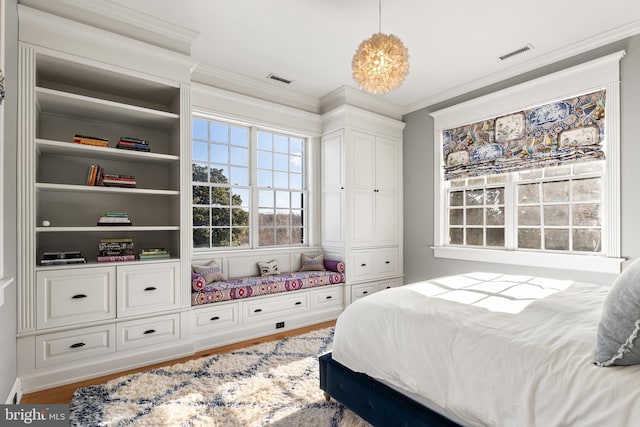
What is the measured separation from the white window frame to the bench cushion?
5.39 feet

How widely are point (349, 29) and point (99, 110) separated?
2.27 m

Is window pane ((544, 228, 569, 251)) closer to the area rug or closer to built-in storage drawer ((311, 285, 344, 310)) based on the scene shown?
built-in storage drawer ((311, 285, 344, 310))

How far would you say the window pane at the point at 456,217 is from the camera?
13.8 ft

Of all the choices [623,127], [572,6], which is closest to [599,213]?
[623,127]

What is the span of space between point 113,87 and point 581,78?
437 centimetres

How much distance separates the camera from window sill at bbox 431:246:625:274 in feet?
9.74

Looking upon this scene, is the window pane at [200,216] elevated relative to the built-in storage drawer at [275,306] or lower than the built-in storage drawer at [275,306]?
elevated

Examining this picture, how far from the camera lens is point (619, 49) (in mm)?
2924

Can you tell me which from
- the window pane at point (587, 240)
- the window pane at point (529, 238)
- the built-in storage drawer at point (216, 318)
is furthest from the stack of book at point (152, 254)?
the window pane at point (587, 240)

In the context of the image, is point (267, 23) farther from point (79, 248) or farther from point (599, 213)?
point (599, 213)

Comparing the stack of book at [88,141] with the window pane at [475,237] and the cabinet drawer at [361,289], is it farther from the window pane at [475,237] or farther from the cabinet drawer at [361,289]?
the window pane at [475,237]

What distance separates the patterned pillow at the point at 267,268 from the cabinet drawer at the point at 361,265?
955mm

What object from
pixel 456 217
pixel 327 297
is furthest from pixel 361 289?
pixel 456 217

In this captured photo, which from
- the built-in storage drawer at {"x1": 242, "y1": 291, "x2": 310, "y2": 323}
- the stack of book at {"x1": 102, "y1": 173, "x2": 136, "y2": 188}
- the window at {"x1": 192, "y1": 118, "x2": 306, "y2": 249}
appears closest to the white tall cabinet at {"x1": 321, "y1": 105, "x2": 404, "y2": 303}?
the window at {"x1": 192, "y1": 118, "x2": 306, "y2": 249}
